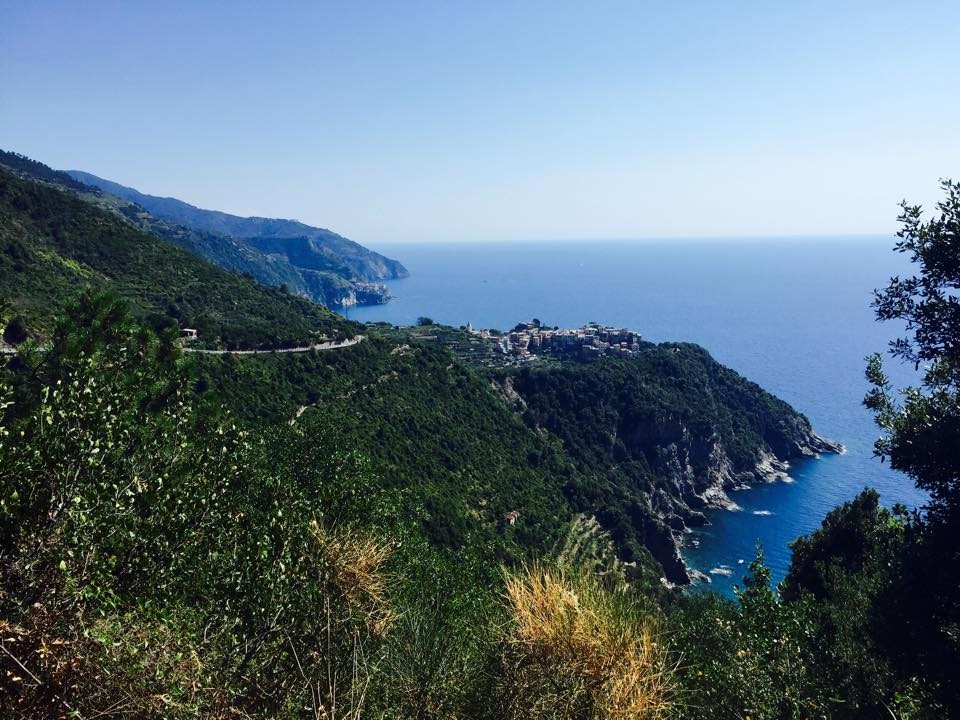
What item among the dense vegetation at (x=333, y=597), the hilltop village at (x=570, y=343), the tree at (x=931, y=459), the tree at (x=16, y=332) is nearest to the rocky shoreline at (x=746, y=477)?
the hilltop village at (x=570, y=343)

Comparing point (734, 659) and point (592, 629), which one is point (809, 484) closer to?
point (734, 659)

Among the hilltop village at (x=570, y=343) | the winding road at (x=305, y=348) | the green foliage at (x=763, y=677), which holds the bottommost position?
the hilltop village at (x=570, y=343)

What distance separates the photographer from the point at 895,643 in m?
9.79

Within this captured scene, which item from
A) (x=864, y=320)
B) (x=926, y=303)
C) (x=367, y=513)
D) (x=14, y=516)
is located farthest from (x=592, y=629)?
(x=864, y=320)

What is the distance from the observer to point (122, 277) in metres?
64.0

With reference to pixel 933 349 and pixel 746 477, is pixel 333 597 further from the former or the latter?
pixel 746 477

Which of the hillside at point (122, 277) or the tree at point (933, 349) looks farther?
the hillside at point (122, 277)

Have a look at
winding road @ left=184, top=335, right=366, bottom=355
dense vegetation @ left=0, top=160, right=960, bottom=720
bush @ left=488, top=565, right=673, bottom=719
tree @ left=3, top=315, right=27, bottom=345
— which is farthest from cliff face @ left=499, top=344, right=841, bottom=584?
bush @ left=488, top=565, right=673, bottom=719

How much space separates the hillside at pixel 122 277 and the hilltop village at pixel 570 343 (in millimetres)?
37456

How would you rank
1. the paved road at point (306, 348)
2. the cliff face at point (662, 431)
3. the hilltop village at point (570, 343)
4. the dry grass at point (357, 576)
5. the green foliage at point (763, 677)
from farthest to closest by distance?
the hilltop village at point (570, 343) < the cliff face at point (662, 431) < the paved road at point (306, 348) < the dry grass at point (357, 576) < the green foliage at point (763, 677)

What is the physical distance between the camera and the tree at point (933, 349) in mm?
9422

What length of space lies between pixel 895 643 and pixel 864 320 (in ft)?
682

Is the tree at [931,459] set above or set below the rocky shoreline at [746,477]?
above

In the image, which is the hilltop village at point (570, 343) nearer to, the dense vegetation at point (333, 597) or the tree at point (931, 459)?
the dense vegetation at point (333, 597)
